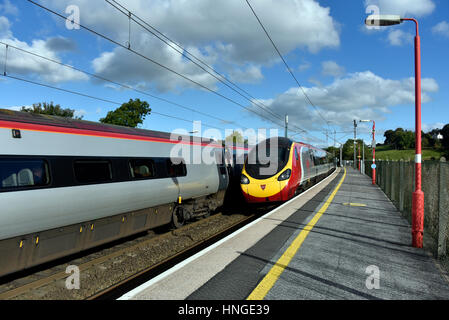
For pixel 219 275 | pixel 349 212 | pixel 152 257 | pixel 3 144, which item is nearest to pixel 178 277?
pixel 219 275

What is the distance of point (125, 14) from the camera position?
8266mm

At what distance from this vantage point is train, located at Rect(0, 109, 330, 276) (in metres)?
5.02

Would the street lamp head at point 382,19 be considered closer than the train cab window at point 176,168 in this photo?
Yes

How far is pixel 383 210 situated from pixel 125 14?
10.2 m

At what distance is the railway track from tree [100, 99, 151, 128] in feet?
118

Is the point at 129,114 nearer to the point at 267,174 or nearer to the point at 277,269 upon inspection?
the point at 267,174

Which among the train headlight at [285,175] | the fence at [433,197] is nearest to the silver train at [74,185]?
the train headlight at [285,175]

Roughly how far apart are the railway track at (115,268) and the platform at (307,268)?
51.1 inches

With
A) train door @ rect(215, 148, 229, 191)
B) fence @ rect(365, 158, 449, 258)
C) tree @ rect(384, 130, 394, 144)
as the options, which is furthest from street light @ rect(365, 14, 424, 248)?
tree @ rect(384, 130, 394, 144)

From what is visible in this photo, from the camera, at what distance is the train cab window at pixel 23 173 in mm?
4891

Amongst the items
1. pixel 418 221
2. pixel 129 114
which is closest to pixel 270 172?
pixel 418 221

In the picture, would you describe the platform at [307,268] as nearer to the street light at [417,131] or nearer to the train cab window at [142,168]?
the street light at [417,131]

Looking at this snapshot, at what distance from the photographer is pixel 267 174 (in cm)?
1106
